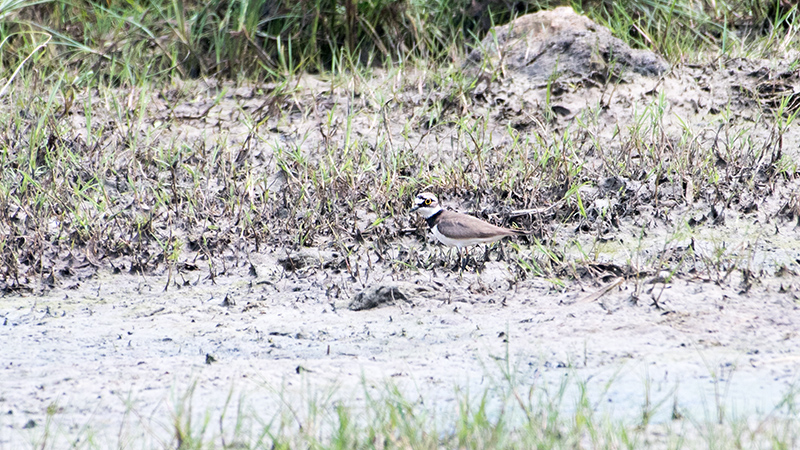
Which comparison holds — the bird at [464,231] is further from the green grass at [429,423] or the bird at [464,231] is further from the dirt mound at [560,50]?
the dirt mound at [560,50]

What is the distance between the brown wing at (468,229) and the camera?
183 inches

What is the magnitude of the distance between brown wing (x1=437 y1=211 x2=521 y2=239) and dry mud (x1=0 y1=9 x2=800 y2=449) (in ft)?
0.63

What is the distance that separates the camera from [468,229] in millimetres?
4645

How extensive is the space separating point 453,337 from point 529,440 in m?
1.15

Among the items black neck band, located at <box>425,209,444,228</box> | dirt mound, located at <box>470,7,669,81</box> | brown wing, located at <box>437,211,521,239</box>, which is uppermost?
dirt mound, located at <box>470,7,669,81</box>

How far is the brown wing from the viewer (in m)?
4.64

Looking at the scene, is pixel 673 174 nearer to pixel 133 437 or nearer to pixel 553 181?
pixel 553 181

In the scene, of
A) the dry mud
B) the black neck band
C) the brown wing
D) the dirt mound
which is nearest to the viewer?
the dry mud

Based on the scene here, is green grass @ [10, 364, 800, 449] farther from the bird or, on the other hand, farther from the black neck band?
the black neck band

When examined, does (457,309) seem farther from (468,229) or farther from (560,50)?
(560,50)

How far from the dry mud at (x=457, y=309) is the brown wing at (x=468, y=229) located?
193 mm

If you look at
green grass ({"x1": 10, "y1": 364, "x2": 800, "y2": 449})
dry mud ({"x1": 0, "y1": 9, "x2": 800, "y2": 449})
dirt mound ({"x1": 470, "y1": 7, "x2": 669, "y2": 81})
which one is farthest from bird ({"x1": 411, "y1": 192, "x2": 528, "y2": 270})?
dirt mound ({"x1": 470, "y1": 7, "x2": 669, "y2": 81})

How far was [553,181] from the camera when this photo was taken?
17.7 feet

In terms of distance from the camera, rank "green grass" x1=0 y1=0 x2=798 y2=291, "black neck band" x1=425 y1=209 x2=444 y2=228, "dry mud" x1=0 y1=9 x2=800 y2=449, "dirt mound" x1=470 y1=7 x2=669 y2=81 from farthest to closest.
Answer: "dirt mound" x1=470 y1=7 x2=669 y2=81 → "green grass" x1=0 y1=0 x2=798 y2=291 → "black neck band" x1=425 y1=209 x2=444 y2=228 → "dry mud" x1=0 y1=9 x2=800 y2=449
